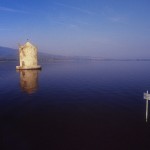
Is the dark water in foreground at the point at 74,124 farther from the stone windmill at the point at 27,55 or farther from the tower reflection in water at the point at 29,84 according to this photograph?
the stone windmill at the point at 27,55

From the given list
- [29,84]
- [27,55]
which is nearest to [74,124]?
[29,84]

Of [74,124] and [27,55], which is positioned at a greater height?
[27,55]

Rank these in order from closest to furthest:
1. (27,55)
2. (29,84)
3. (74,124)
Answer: (74,124), (29,84), (27,55)

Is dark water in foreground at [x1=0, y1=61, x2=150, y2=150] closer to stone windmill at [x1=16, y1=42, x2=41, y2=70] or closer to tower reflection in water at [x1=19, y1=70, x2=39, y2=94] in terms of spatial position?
tower reflection in water at [x1=19, y1=70, x2=39, y2=94]

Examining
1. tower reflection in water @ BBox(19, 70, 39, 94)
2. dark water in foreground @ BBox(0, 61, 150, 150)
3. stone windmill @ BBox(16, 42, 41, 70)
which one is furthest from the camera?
stone windmill @ BBox(16, 42, 41, 70)

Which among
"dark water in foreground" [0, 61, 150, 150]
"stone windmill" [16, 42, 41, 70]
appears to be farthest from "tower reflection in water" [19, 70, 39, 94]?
"stone windmill" [16, 42, 41, 70]

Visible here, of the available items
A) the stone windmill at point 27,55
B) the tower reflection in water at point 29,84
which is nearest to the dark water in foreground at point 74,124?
the tower reflection in water at point 29,84

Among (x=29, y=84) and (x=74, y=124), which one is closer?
(x=74, y=124)

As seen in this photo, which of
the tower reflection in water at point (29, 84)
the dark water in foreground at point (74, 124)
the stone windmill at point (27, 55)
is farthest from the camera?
the stone windmill at point (27, 55)

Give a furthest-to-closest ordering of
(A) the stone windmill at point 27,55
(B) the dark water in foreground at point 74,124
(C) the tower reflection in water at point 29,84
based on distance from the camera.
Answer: (A) the stone windmill at point 27,55 < (C) the tower reflection in water at point 29,84 < (B) the dark water in foreground at point 74,124

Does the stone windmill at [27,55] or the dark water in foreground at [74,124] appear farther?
the stone windmill at [27,55]

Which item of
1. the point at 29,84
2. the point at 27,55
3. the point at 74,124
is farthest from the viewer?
the point at 27,55

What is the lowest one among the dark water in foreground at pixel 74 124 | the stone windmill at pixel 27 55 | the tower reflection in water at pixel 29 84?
the dark water in foreground at pixel 74 124

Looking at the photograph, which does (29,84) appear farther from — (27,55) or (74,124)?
(27,55)
